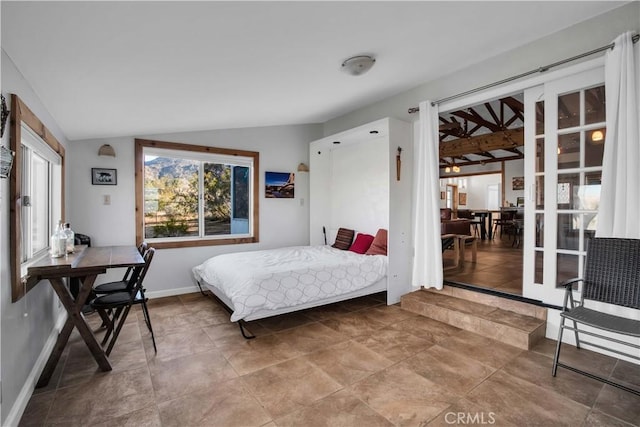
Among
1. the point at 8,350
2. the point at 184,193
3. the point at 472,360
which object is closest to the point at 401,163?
the point at 472,360

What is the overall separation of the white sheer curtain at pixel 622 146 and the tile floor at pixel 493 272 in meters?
1.20

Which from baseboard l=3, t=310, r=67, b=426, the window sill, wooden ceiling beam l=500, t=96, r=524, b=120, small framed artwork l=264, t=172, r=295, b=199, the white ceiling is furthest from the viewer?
wooden ceiling beam l=500, t=96, r=524, b=120

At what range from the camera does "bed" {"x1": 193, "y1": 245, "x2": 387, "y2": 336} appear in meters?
2.80

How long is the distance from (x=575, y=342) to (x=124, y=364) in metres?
3.64

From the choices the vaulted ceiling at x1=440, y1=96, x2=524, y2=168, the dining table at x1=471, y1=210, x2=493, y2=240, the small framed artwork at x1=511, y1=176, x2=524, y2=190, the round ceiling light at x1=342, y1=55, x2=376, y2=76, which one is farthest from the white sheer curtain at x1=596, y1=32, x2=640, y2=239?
the small framed artwork at x1=511, y1=176, x2=524, y2=190

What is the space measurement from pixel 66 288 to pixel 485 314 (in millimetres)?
3492

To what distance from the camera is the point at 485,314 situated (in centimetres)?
296

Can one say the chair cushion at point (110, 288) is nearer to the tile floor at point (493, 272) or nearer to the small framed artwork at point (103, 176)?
the small framed artwork at point (103, 176)

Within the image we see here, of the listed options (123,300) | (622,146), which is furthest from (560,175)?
(123,300)

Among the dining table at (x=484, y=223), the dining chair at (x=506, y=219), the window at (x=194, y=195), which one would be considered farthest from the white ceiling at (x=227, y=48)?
the dining table at (x=484, y=223)

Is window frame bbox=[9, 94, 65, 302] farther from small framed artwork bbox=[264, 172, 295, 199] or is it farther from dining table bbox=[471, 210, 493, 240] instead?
dining table bbox=[471, 210, 493, 240]

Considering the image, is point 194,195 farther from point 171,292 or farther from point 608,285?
point 608,285

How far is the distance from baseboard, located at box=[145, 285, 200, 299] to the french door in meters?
3.99

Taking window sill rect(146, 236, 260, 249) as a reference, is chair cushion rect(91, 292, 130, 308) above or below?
below
